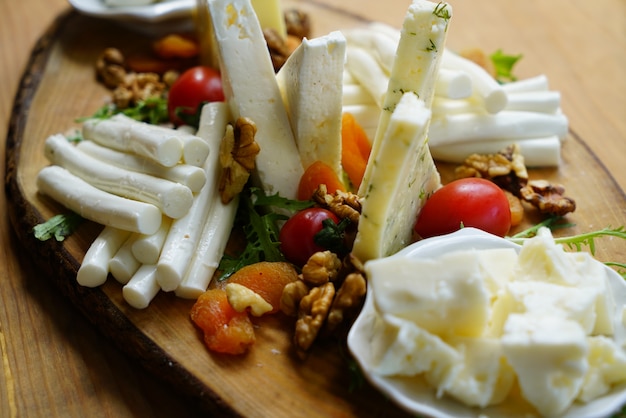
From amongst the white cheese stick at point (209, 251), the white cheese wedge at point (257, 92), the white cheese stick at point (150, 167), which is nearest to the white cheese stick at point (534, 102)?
the white cheese wedge at point (257, 92)

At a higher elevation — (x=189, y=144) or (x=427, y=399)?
(x=189, y=144)

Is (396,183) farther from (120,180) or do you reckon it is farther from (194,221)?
(120,180)

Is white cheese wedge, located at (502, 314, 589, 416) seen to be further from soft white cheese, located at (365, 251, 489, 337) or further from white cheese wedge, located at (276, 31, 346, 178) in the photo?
white cheese wedge, located at (276, 31, 346, 178)

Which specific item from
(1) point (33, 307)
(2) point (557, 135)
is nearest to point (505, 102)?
(2) point (557, 135)

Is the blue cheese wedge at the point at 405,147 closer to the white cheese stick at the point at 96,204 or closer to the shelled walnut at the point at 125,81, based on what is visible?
the white cheese stick at the point at 96,204

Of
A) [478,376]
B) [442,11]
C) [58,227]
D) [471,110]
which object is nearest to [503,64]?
[471,110]

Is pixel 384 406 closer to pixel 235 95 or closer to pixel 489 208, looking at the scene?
pixel 489 208
